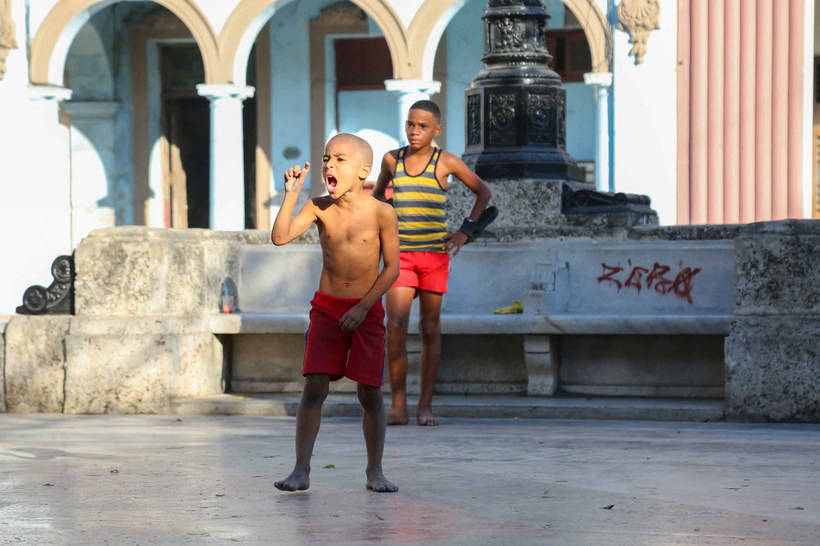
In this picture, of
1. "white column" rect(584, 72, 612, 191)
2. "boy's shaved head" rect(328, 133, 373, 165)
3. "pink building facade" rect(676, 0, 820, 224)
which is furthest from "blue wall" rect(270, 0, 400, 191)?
"boy's shaved head" rect(328, 133, 373, 165)

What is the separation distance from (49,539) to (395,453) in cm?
218

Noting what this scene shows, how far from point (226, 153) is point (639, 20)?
586cm

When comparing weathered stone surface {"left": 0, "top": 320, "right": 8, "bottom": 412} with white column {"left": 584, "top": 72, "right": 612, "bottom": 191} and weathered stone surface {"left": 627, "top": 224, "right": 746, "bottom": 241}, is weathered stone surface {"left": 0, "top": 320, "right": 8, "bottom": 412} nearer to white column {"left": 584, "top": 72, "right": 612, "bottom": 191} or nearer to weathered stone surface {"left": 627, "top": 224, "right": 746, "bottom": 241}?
weathered stone surface {"left": 627, "top": 224, "right": 746, "bottom": 241}

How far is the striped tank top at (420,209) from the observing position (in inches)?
293

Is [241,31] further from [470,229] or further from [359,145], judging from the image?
[359,145]

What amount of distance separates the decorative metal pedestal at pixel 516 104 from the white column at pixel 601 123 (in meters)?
11.6

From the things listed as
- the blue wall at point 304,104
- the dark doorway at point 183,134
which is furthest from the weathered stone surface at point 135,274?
A: the dark doorway at point 183,134

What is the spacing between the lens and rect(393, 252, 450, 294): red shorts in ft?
24.3

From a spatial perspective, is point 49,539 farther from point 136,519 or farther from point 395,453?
point 395,453

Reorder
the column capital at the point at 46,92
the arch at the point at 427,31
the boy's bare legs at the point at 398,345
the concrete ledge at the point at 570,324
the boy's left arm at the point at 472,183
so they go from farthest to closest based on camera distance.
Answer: the column capital at the point at 46,92
the arch at the point at 427,31
the concrete ledge at the point at 570,324
the boy's left arm at the point at 472,183
the boy's bare legs at the point at 398,345

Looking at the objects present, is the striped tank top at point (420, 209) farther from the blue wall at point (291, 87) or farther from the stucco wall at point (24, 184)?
the blue wall at point (291, 87)

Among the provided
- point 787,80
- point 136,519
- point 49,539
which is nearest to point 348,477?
point 136,519

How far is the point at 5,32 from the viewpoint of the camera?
72.0ft

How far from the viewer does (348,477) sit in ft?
18.2
